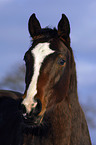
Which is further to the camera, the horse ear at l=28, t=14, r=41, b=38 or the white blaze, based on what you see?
the horse ear at l=28, t=14, r=41, b=38

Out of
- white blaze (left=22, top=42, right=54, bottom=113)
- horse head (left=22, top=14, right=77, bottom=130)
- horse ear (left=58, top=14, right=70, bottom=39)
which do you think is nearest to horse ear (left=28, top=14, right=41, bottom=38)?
horse head (left=22, top=14, right=77, bottom=130)

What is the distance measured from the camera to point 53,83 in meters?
4.47

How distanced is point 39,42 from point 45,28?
1.72 ft

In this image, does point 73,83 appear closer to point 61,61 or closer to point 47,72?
point 61,61

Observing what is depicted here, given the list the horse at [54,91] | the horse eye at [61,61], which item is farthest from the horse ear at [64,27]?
the horse eye at [61,61]

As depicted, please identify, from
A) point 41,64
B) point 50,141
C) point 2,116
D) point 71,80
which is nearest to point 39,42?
point 41,64

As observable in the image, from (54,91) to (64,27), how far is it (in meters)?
1.41

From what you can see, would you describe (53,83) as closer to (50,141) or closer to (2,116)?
(50,141)

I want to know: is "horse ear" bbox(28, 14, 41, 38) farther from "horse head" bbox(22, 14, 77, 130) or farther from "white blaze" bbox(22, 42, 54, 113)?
"white blaze" bbox(22, 42, 54, 113)

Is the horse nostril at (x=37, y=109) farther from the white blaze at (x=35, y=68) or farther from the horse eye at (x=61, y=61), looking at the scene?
the horse eye at (x=61, y=61)

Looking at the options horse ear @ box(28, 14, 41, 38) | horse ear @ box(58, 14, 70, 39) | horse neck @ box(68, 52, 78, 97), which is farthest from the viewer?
horse ear @ box(28, 14, 41, 38)

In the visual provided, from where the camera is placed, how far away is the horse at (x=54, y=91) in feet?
13.9

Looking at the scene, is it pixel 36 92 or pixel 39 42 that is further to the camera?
pixel 39 42

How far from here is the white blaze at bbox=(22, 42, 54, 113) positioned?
3.86 meters
